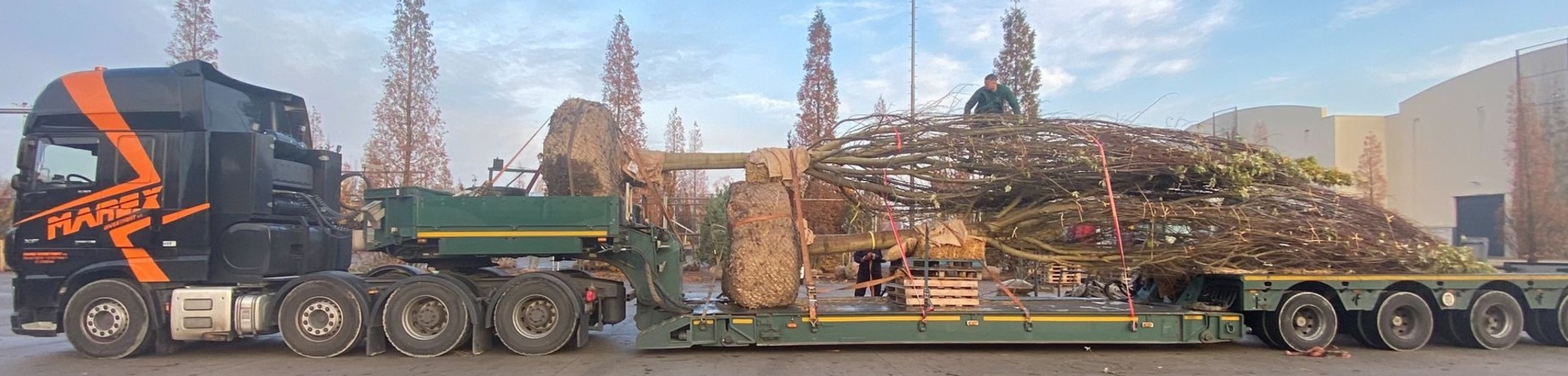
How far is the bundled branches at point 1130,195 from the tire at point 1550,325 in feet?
3.62

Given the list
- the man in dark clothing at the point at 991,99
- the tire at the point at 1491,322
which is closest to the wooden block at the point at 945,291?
the man in dark clothing at the point at 991,99

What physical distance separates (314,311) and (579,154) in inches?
126

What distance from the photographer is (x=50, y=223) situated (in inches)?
341

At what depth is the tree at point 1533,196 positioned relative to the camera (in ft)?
86.1

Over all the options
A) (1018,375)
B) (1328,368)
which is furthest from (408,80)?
(1328,368)

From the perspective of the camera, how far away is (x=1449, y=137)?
37188 millimetres

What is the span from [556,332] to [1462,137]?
4218 cm

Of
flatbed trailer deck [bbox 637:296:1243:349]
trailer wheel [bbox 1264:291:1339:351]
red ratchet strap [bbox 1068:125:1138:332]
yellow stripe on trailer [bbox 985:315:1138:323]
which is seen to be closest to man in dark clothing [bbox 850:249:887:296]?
flatbed trailer deck [bbox 637:296:1243:349]

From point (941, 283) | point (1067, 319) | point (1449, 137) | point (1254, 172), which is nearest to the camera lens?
point (1067, 319)

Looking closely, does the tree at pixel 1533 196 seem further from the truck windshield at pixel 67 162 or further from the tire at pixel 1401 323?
the truck windshield at pixel 67 162

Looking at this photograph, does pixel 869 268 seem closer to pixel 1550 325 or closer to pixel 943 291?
pixel 943 291

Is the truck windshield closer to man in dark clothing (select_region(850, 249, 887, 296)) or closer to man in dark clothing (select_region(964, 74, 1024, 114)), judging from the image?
man in dark clothing (select_region(850, 249, 887, 296))

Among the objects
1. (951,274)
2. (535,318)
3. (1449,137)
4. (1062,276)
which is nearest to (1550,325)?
(1062,276)

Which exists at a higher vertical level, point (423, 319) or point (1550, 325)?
point (423, 319)
